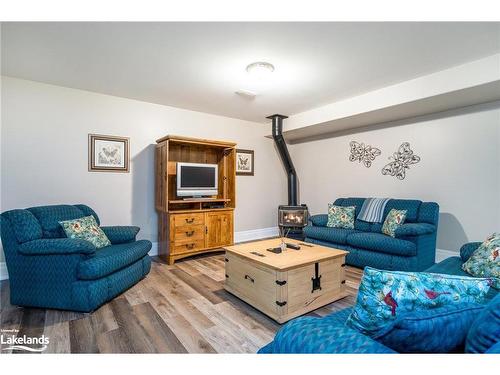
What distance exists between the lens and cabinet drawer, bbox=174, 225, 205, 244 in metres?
3.70

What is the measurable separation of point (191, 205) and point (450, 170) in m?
3.86

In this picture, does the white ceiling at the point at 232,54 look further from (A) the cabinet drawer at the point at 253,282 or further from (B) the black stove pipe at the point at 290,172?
(A) the cabinet drawer at the point at 253,282

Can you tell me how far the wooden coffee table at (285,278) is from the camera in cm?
215

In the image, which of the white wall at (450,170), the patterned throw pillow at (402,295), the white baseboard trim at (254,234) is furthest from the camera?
the white baseboard trim at (254,234)

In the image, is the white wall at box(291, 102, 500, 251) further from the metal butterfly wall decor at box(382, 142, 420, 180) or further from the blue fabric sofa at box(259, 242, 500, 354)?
the blue fabric sofa at box(259, 242, 500, 354)

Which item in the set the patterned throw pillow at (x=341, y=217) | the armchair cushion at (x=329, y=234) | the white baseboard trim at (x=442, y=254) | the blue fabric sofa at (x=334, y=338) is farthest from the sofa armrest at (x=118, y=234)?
the white baseboard trim at (x=442, y=254)

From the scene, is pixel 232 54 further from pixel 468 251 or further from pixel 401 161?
pixel 401 161

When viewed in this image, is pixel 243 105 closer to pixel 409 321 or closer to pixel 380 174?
pixel 380 174

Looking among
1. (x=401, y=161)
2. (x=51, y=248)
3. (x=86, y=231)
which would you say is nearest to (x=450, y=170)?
(x=401, y=161)

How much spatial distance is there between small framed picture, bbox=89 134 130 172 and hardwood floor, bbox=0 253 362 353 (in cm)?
173

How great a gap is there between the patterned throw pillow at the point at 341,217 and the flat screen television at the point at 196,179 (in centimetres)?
192

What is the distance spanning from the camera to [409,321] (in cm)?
80

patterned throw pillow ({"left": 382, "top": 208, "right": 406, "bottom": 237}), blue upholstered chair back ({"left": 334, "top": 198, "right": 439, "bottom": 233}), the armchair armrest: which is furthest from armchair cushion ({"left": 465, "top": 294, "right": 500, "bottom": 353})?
blue upholstered chair back ({"left": 334, "top": 198, "right": 439, "bottom": 233})
